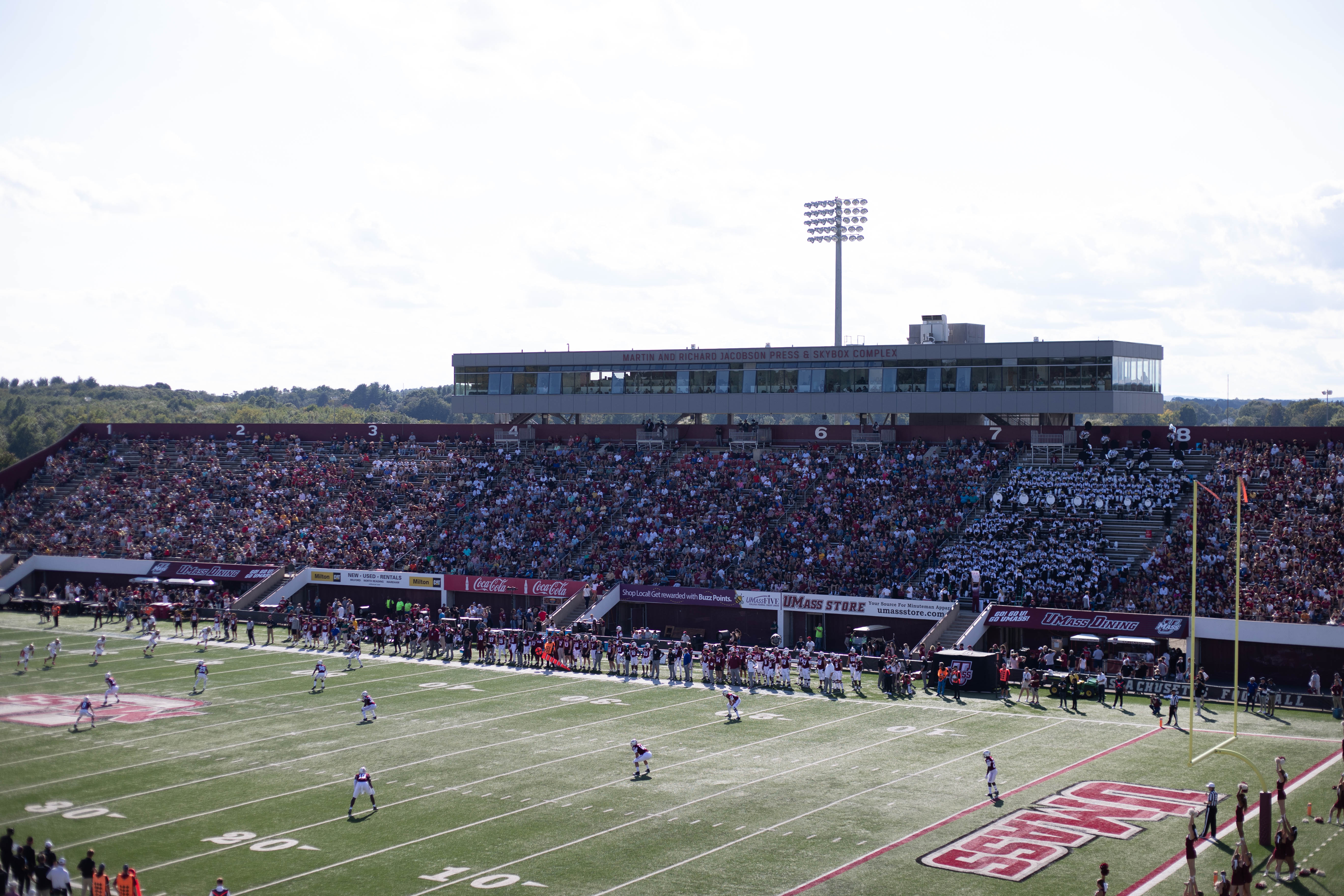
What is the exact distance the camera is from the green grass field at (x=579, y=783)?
2230cm

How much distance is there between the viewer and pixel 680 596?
165ft

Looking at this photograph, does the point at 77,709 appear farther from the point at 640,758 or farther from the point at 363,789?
the point at 640,758

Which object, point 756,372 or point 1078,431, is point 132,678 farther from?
point 1078,431

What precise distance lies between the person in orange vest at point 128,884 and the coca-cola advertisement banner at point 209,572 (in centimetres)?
3850

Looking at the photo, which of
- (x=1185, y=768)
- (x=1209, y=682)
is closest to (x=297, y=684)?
(x=1185, y=768)

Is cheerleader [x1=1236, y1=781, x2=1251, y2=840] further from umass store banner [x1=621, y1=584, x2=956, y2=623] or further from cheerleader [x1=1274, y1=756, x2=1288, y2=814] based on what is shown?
umass store banner [x1=621, y1=584, x2=956, y2=623]

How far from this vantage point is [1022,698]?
128 ft

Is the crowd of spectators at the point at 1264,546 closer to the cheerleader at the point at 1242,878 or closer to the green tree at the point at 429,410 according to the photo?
the cheerleader at the point at 1242,878

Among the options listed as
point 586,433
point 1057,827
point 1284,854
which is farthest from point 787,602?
point 1284,854

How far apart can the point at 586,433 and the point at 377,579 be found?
13.7 metres

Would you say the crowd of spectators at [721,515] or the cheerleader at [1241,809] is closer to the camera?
the cheerleader at [1241,809]

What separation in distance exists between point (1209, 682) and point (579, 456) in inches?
1268


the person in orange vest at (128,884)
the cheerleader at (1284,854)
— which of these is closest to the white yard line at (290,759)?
the person in orange vest at (128,884)

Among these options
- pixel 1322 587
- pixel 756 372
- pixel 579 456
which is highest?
pixel 756 372
